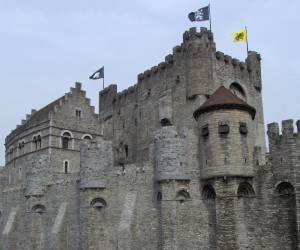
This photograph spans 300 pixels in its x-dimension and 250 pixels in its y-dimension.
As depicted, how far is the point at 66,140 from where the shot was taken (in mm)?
45500

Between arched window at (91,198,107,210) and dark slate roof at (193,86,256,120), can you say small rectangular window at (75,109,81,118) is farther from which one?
dark slate roof at (193,86,256,120)

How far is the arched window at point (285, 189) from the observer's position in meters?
27.0

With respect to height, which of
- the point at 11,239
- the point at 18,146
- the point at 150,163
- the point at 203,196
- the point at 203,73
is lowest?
the point at 11,239

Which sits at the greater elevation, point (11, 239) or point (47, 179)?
point (47, 179)

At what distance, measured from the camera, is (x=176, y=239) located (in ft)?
91.8

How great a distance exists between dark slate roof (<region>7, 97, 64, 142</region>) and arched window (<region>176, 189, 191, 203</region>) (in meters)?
19.9

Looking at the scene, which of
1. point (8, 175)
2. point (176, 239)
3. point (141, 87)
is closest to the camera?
point (176, 239)

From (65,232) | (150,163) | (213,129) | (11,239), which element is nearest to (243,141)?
(213,129)

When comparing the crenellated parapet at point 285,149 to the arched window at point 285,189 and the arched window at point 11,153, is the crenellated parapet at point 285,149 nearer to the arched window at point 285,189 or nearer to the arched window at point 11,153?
the arched window at point 285,189

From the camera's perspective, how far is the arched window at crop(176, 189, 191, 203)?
28866 millimetres

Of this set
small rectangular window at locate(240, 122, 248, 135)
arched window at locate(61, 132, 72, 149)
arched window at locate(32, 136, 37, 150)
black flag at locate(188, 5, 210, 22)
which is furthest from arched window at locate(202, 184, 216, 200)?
arched window at locate(32, 136, 37, 150)

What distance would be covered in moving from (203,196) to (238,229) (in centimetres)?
304

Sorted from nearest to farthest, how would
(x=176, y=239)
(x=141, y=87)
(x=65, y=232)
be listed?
(x=176, y=239) < (x=65, y=232) < (x=141, y=87)

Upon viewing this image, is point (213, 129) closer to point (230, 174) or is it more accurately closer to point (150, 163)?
point (230, 174)
